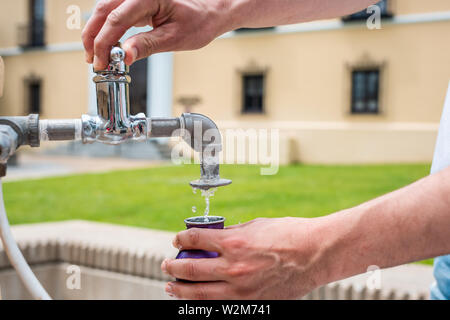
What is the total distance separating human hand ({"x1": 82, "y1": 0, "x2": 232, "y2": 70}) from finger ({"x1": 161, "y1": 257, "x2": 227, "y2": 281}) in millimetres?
347

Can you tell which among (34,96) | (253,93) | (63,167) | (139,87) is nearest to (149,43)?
(63,167)

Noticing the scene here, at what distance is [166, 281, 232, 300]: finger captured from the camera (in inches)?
23.8

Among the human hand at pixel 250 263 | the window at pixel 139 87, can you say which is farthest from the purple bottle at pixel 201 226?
the window at pixel 139 87

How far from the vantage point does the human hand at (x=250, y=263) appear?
0.60 meters

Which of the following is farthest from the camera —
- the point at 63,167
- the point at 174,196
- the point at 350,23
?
the point at 350,23

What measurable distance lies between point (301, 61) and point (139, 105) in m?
4.68

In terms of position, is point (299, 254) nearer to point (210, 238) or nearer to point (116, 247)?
point (210, 238)

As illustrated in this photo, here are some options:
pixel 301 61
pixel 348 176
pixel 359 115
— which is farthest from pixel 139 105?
pixel 348 176

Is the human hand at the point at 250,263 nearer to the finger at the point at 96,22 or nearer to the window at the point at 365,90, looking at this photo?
the finger at the point at 96,22

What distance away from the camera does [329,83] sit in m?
11.2

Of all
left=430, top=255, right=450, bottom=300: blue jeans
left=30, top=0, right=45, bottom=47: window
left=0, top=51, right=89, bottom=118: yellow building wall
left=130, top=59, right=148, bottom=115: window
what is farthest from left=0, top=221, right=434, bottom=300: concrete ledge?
left=30, top=0, right=45, bottom=47: window

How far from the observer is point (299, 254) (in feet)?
2.05

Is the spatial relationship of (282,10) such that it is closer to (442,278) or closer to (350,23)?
(442,278)

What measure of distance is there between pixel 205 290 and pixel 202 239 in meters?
0.06
